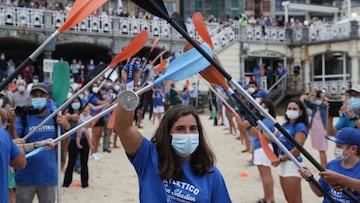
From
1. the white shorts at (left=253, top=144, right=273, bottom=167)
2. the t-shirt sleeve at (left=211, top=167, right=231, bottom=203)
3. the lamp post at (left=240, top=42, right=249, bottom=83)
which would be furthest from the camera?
the lamp post at (left=240, top=42, right=249, bottom=83)

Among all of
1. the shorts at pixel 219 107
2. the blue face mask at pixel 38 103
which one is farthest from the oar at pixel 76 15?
the shorts at pixel 219 107

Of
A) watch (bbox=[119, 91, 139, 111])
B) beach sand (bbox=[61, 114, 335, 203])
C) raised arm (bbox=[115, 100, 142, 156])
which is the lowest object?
beach sand (bbox=[61, 114, 335, 203])

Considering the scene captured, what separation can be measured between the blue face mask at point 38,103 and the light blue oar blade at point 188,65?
1.33 m

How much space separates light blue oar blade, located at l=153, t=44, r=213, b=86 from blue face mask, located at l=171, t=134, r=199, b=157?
1177 millimetres

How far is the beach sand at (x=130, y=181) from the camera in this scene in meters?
7.02

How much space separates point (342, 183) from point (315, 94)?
18.2 ft

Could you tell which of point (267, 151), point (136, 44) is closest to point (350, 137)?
point (267, 151)

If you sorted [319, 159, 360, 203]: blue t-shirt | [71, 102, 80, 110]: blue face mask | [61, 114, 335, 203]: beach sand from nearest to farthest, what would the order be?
1. [319, 159, 360, 203]: blue t-shirt
2. [61, 114, 335, 203]: beach sand
3. [71, 102, 80, 110]: blue face mask

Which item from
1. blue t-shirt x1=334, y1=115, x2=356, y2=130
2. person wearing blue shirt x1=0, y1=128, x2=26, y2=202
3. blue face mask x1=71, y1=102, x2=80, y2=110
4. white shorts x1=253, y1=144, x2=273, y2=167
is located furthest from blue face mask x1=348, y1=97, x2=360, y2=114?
blue face mask x1=71, y1=102, x2=80, y2=110

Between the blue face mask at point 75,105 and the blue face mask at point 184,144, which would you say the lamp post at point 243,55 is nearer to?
the blue face mask at point 75,105

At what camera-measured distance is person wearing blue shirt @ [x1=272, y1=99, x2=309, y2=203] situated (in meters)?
4.93

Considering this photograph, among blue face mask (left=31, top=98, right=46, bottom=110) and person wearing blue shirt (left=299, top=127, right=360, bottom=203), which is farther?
blue face mask (left=31, top=98, right=46, bottom=110)

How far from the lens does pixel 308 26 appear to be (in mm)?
25797

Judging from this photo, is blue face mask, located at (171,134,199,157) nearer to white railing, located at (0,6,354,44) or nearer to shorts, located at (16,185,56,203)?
shorts, located at (16,185,56,203)
